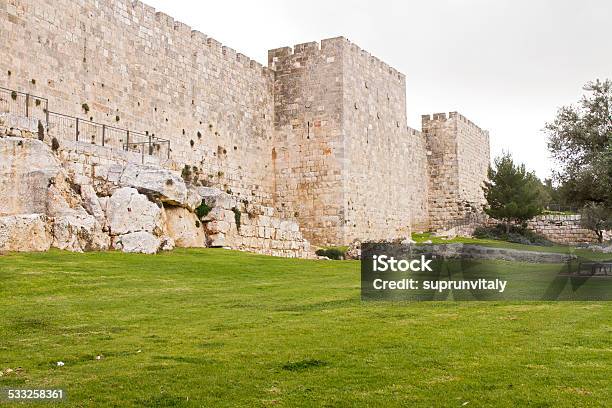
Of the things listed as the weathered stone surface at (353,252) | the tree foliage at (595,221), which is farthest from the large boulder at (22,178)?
the tree foliage at (595,221)

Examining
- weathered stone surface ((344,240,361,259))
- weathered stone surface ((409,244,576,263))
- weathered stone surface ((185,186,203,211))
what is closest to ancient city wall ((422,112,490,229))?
weathered stone surface ((344,240,361,259))

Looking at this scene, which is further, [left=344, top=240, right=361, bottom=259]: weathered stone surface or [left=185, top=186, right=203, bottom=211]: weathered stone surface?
[left=344, top=240, right=361, bottom=259]: weathered stone surface

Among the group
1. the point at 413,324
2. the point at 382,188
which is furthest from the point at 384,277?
the point at 382,188

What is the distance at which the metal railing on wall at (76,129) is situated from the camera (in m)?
16.6

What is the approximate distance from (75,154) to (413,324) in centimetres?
988

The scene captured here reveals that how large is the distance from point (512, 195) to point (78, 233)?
26.5m

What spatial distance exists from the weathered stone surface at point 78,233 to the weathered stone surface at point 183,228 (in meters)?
2.30

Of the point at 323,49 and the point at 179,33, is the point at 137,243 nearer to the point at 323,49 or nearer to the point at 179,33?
the point at 179,33

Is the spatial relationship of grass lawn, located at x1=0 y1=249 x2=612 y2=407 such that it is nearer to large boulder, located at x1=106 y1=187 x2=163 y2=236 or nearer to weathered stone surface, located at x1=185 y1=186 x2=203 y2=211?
large boulder, located at x1=106 y1=187 x2=163 y2=236

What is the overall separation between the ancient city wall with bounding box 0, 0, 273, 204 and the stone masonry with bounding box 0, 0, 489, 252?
36mm

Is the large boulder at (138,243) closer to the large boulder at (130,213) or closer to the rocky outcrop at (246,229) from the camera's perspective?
the large boulder at (130,213)

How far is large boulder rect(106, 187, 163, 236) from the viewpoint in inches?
574

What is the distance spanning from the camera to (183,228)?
16.6 metres

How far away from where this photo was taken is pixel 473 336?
6.81m
